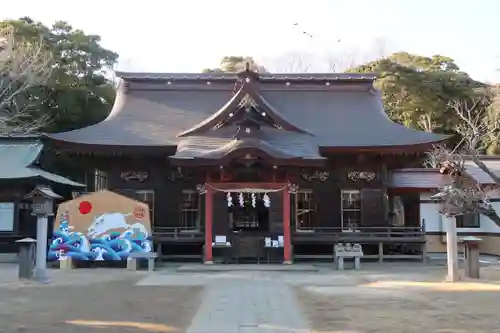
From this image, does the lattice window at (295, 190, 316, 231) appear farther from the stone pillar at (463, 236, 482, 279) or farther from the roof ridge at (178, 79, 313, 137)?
the stone pillar at (463, 236, 482, 279)

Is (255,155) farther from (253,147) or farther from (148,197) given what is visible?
(148,197)

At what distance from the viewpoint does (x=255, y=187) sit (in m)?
19.5

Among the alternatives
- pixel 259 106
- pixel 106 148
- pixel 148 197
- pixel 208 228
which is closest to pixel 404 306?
pixel 208 228

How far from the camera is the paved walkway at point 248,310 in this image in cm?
806

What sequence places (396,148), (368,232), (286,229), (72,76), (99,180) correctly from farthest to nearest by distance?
(72,76) < (99,180) < (368,232) < (396,148) < (286,229)

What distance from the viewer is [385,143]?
21.0 metres

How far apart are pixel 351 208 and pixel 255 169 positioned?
14.4ft

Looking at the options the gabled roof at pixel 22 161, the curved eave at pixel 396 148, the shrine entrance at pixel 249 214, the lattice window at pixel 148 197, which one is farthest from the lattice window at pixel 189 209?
the curved eave at pixel 396 148

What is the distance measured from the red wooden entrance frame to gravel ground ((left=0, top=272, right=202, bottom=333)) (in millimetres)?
5480

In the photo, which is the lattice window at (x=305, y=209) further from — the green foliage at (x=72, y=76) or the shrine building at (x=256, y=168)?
the green foliage at (x=72, y=76)

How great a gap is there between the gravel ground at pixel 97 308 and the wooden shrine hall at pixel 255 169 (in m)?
6.50

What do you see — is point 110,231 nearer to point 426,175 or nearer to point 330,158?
point 330,158

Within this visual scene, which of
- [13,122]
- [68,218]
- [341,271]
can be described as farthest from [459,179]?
[13,122]

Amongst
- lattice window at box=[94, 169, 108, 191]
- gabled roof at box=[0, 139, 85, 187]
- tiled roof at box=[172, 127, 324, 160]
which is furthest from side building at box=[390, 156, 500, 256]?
gabled roof at box=[0, 139, 85, 187]
